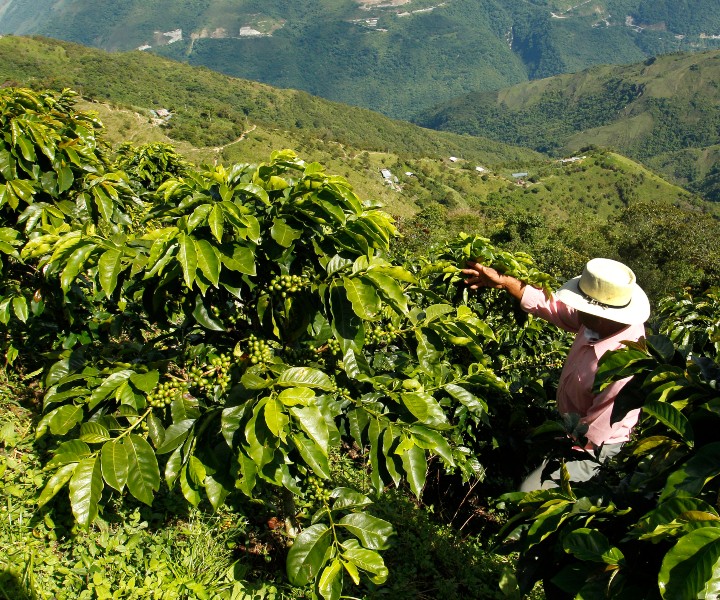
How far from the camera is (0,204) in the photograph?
3.28 m

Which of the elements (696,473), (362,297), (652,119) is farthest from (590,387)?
(652,119)

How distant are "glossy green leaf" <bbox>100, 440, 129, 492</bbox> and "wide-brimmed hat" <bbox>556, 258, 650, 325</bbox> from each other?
2.72 metres

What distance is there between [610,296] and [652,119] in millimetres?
195683

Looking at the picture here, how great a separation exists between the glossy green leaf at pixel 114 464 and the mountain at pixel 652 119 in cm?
15185

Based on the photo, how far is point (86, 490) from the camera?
1849 millimetres

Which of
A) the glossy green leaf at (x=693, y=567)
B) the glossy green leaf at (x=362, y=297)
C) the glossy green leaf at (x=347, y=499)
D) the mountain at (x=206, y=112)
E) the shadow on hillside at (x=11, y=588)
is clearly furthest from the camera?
the mountain at (x=206, y=112)

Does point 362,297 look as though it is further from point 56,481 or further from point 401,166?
point 401,166

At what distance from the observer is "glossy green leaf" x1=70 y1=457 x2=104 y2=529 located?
182cm

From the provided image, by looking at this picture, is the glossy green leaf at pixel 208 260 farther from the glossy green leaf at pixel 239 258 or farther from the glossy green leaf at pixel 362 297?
the glossy green leaf at pixel 362 297

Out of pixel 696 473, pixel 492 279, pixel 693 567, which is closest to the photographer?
pixel 693 567

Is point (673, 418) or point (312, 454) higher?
point (673, 418)

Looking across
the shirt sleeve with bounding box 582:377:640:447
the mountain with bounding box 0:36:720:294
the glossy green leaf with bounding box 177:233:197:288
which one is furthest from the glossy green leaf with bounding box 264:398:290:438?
the mountain with bounding box 0:36:720:294

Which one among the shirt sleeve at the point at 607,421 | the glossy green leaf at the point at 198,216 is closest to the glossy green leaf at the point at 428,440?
the glossy green leaf at the point at 198,216

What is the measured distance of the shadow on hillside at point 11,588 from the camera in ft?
7.66
